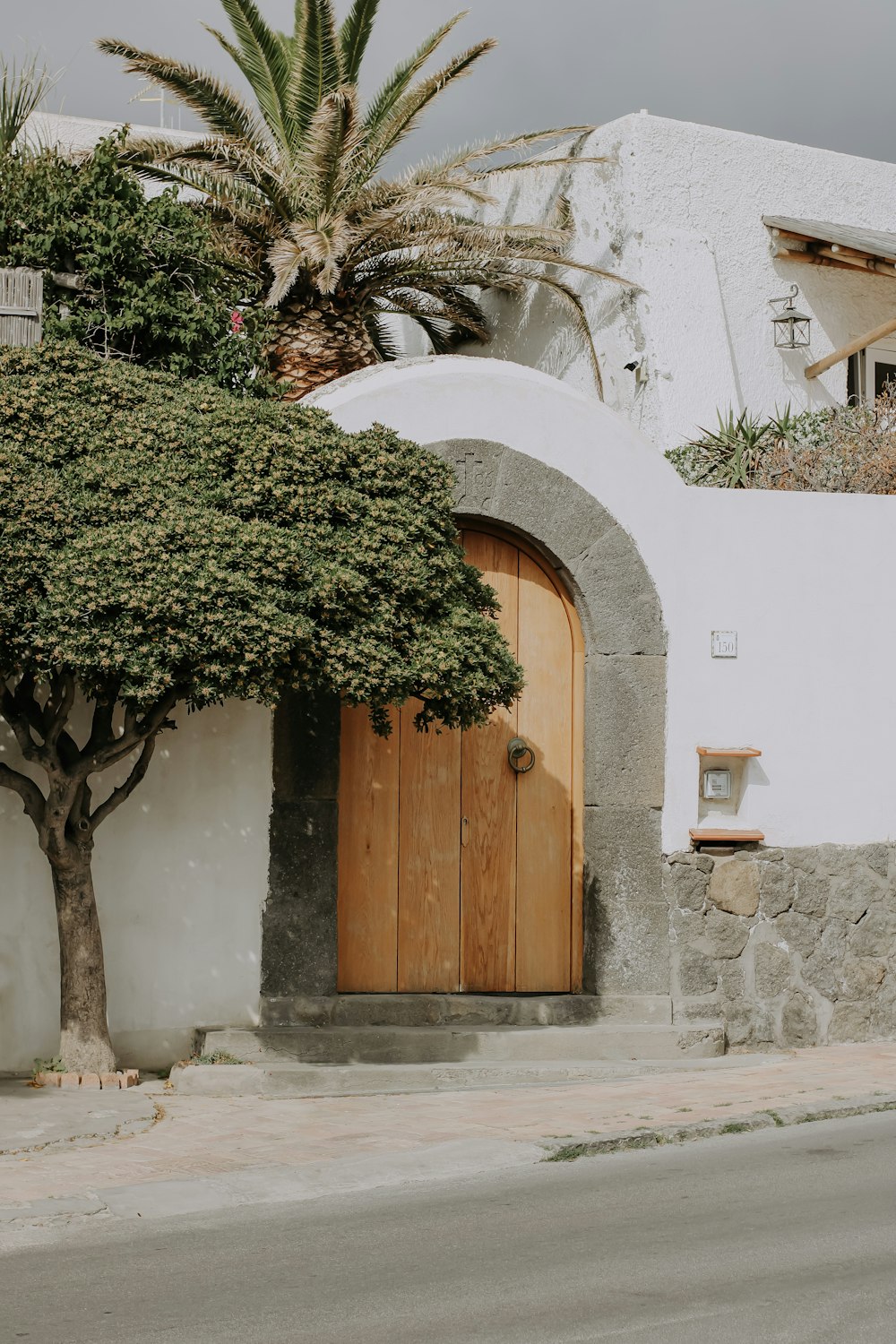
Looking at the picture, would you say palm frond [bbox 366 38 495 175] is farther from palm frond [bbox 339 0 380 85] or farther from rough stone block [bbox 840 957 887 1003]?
rough stone block [bbox 840 957 887 1003]

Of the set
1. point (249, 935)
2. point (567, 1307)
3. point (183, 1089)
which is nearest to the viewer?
point (567, 1307)

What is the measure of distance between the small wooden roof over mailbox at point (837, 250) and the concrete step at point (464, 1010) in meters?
7.63

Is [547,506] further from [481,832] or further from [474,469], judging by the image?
[481,832]

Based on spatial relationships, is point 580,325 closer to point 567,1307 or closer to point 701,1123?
point 701,1123

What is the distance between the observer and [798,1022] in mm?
9109

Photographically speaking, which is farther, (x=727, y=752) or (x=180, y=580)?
(x=727, y=752)

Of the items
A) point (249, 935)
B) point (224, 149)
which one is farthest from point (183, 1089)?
point (224, 149)

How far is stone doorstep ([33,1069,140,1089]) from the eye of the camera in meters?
7.67

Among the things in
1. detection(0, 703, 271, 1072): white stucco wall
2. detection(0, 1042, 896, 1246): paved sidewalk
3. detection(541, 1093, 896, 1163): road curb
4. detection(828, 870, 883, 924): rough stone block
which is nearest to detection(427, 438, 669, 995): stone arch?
detection(0, 1042, 896, 1246): paved sidewalk

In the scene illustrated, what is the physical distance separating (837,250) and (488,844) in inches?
304

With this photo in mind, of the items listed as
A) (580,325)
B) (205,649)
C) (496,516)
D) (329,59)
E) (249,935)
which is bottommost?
(249,935)

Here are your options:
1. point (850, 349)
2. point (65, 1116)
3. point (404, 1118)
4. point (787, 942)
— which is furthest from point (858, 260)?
point (65, 1116)

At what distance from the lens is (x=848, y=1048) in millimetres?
9070

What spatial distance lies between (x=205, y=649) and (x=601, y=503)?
10.8 ft
